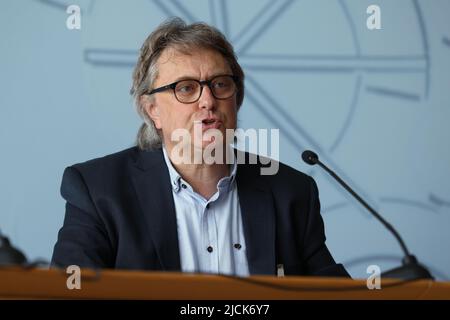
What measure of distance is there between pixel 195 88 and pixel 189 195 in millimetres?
303

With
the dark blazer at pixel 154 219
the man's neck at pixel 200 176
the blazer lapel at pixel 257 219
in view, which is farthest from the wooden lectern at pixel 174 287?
the man's neck at pixel 200 176

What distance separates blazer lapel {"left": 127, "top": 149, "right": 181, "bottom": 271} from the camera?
5.96 ft

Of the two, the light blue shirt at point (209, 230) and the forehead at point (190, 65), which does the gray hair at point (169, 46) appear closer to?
the forehead at point (190, 65)

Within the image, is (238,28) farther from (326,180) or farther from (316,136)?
(326,180)

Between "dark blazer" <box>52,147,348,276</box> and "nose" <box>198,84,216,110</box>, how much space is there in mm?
213

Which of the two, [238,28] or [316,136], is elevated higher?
[238,28]

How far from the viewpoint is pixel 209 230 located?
1.92 meters

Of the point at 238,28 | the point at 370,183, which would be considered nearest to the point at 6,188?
the point at 238,28

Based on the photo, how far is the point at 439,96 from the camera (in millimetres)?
2963

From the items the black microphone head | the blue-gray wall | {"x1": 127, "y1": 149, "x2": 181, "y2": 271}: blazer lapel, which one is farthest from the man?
the blue-gray wall

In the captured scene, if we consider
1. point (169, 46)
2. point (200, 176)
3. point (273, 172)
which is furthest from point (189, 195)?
point (169, 46)

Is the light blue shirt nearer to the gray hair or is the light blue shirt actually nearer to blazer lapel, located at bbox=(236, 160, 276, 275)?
blazer lapel, located at bbox=(236, 160, 276, 275)

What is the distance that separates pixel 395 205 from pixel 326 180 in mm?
319

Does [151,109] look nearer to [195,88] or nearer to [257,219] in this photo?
[195,88]
